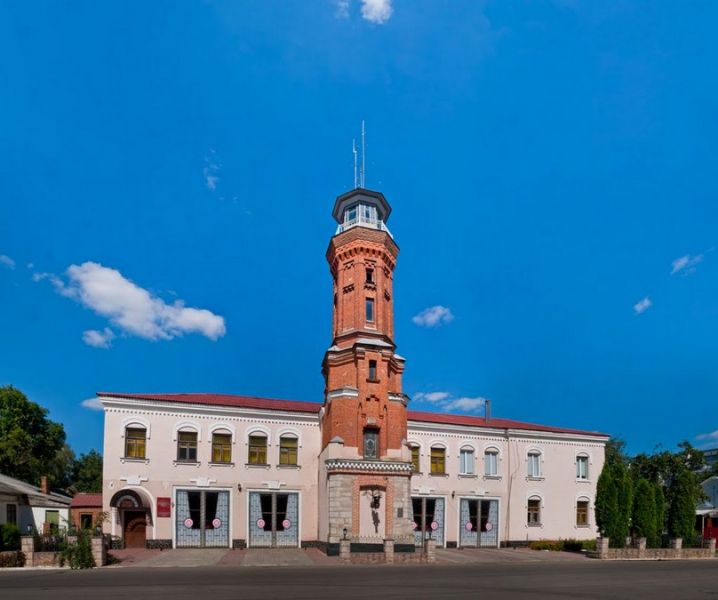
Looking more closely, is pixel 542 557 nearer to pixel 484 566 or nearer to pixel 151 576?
pixel 484 566

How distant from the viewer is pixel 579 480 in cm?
3959

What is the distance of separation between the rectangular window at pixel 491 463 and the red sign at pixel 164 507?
19.0 m

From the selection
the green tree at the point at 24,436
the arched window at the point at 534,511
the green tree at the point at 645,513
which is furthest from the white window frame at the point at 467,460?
the green tree at the point at 24,436

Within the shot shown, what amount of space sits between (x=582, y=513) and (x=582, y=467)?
2904 millimetres

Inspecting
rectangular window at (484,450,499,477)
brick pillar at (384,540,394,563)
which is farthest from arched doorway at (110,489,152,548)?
rectangular window at (484,450,499,477)

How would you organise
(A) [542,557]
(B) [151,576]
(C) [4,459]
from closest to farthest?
1. (B) [151,576]
2. (A) [542,557]
3. (C) [4,459]

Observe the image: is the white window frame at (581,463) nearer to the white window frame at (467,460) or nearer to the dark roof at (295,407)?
the dark roof at (295,407)

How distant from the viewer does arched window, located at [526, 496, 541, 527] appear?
124 feet

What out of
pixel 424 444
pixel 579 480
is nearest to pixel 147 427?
pixel 424 444

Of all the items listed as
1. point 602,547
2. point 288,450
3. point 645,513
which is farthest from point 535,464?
point 288,450

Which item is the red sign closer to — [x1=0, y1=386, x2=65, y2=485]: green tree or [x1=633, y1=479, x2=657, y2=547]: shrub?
[x1=0, y1=386, x2=65, y2=485]: green tree

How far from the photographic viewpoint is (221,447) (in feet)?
107

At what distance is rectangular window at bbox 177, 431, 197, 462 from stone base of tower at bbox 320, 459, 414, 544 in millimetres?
7288

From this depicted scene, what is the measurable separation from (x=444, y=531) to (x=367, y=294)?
49.4 feet
